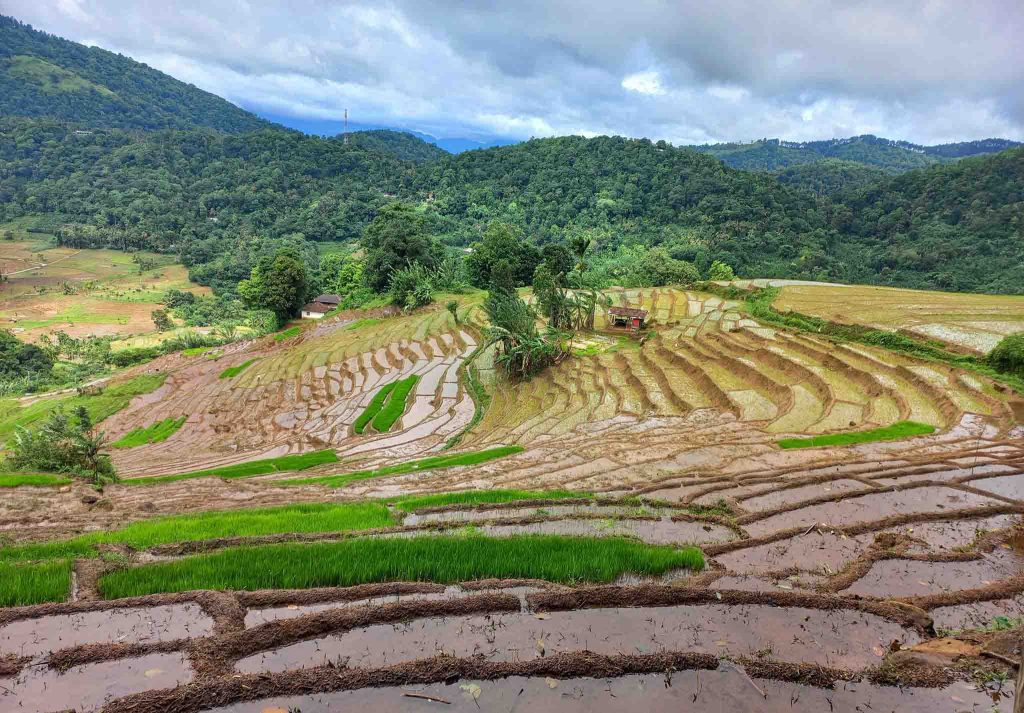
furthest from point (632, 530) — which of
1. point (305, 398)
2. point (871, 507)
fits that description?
point (305, 398)

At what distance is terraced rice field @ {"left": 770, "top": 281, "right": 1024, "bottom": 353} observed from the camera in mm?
20781

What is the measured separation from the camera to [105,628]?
15.5 ft

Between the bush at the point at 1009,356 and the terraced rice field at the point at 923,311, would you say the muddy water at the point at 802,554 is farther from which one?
the terraced rice field at the point at 923,311

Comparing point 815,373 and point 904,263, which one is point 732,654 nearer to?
point 815,373

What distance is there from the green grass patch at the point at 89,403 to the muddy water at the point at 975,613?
115 feet

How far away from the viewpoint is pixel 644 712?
3.88 metres

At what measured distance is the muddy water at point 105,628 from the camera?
14.6ft

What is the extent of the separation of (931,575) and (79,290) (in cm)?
9887

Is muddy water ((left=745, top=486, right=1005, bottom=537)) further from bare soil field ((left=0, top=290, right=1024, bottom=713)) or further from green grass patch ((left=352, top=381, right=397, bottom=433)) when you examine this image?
green grass patch ((left=352, top=381, right=397, bottom=433))

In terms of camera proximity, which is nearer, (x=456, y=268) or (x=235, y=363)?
(x=235, y=363)

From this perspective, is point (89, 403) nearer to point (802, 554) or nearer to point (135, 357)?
point (135, 357)

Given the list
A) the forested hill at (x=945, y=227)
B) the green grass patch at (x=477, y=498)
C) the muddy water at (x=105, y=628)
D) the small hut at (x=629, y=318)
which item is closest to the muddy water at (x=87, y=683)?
the muddy water at (x=105, y=628)

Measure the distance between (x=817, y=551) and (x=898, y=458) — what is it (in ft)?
21.3

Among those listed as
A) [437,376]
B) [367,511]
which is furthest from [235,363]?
[367,511]
